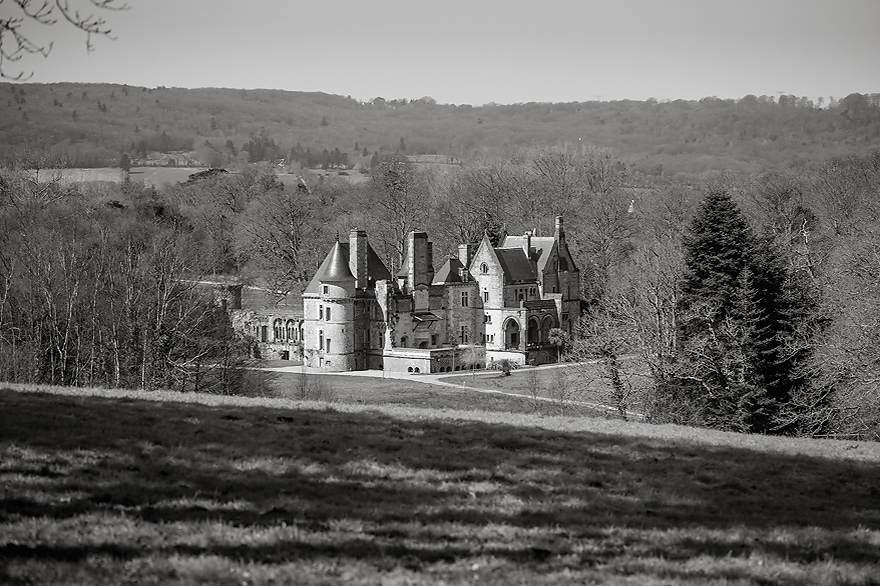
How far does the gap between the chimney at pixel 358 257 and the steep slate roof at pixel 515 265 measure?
9.24 metres

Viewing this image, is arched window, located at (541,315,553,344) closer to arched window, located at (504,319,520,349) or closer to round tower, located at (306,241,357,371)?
arched window, located at (504,319,520,349)

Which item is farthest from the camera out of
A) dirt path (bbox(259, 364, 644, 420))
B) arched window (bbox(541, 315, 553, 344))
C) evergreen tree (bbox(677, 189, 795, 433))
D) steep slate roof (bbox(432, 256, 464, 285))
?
arched window (bbox(541, 315, 553, 344))

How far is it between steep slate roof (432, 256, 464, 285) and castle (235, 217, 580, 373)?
69mm

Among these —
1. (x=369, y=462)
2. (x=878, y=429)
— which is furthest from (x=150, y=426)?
(x=878, y=429)

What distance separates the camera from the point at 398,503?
36.4 ft

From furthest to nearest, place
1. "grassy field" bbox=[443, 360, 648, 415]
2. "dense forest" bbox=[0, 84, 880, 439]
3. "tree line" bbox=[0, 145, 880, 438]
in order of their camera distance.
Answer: "grassy field" bbox=[443, 360, 648, 415], "dense forest" bbox=[0, 84, 880, 439], "tree line" bbox=[0, 145, 880, 438]

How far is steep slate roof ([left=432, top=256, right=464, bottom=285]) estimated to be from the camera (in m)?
62.7

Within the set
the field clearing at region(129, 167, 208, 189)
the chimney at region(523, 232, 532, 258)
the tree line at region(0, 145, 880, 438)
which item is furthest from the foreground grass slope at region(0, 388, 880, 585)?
the field clearing at region(129, 167, 208, 189)

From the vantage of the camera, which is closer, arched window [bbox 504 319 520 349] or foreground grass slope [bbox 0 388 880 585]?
foreground grass slope [bbox 0 388 880 585]

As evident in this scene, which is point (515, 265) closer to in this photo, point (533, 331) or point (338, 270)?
point (533, 331)

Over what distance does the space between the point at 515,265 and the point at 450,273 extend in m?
4.66

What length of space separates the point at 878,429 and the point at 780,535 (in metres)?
20.9

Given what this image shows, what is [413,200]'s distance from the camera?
281 ft

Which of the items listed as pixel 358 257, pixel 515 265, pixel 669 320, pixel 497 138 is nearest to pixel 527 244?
pixel 515 265
